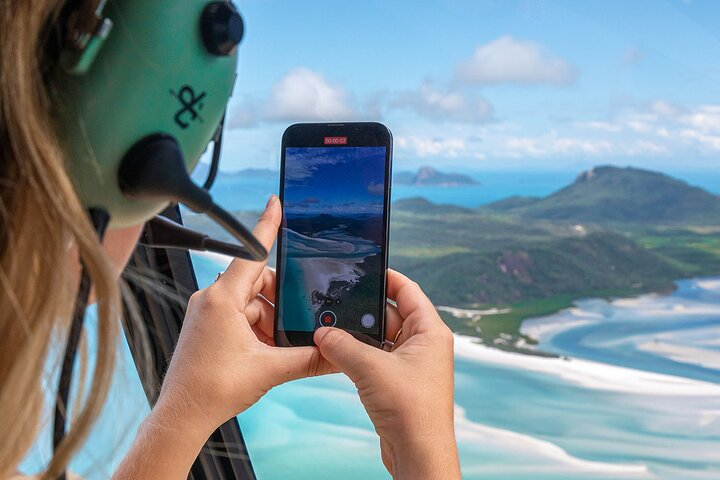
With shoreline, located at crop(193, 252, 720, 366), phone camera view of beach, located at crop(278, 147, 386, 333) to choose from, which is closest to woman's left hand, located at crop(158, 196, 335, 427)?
phone camera view of beach, located at crop(278, 147, 386, 333)

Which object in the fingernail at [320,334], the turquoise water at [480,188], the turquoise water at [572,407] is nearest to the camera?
the fingernail at [320,334]

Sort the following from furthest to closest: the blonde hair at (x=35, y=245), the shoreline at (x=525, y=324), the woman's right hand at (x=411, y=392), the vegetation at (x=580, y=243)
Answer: the vegetation at (x=580, y=243) < the shoreline at (x=525, y=324) < the woman's right hand at (x=411, y=392) < the blonde hair at (x=35, y=245)

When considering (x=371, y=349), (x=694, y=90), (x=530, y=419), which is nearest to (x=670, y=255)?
(x=694, y=90)

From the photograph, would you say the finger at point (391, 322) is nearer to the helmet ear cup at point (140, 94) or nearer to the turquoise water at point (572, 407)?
the helmet ear cup at point (140, 94)

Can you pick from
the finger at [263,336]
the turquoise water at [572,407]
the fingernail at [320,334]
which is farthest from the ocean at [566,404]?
the fingernail at [320,334]

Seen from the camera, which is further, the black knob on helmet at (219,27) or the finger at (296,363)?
the finger at (296,363)

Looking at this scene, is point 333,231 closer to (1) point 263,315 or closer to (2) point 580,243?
(1) point 263,315

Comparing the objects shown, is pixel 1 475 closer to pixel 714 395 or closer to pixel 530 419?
pixel 530 419
